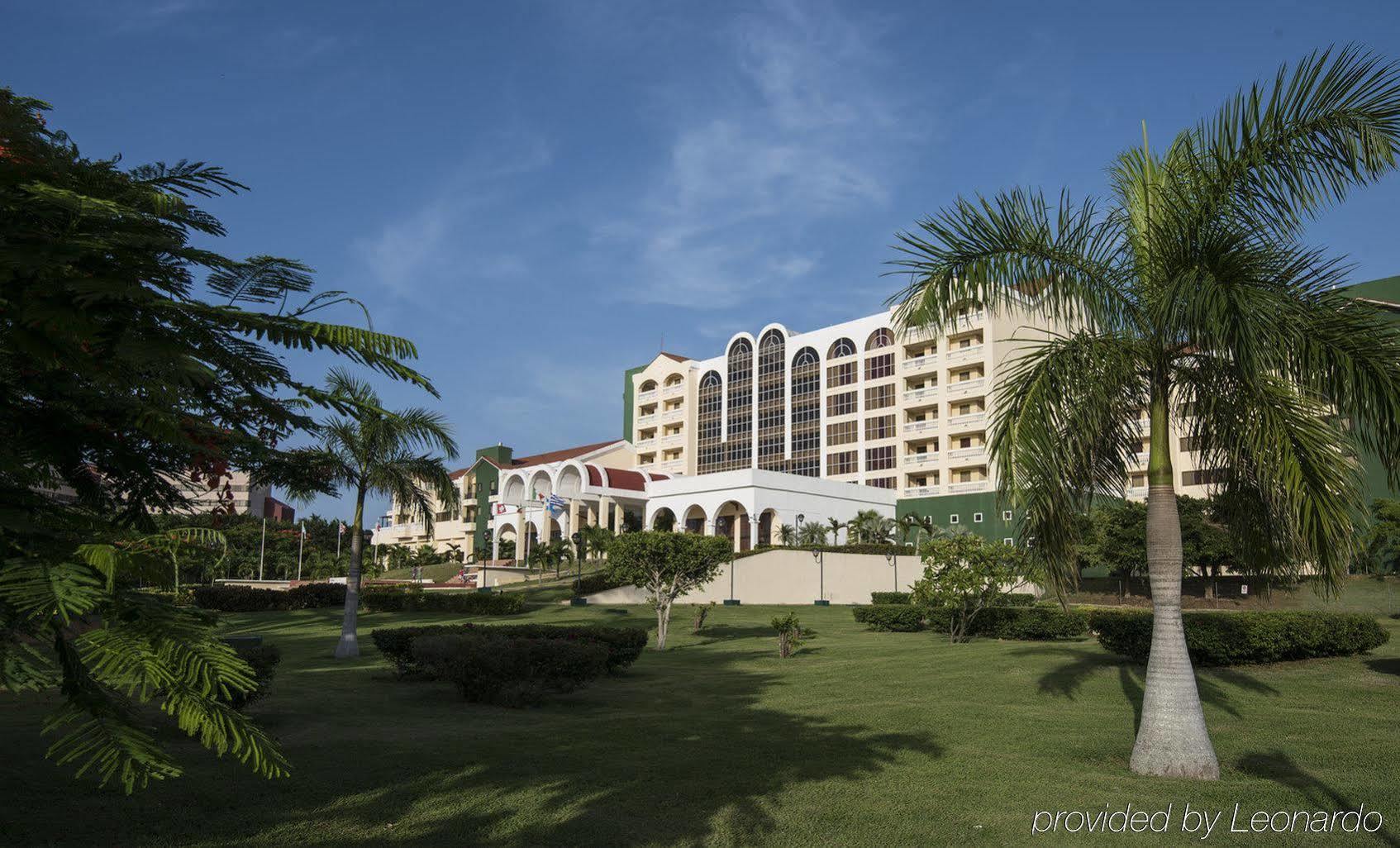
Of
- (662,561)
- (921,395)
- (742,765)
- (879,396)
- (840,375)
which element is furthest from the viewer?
(840,375)

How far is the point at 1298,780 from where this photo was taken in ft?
28.3

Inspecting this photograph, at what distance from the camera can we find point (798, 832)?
711cm

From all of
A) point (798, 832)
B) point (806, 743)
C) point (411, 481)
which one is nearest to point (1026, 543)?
point (806, 743)

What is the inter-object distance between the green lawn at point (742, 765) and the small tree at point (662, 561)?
7.27 m

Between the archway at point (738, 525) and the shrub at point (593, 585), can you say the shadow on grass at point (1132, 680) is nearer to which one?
the shrub at point (593, 585)

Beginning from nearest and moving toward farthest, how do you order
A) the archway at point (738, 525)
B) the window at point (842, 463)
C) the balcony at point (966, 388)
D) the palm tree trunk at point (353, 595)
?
the palm tree trunk at point (353, 595) < the balcony at point (966, 388) < the archway at point (738, 525) < the window at point (842, 463)

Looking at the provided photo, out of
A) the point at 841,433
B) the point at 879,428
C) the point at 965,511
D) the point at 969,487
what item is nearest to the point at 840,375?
the point at 841,433

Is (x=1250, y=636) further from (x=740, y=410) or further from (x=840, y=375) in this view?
(x=740, y=410)

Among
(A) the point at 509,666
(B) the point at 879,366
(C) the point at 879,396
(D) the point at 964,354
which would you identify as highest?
(B) the point at 879,366

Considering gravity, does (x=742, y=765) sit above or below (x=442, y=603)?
below

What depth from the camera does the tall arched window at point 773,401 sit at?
224ft

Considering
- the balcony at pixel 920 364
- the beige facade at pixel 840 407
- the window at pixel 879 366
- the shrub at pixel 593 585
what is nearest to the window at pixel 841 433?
the beige facade at pixel 840 407

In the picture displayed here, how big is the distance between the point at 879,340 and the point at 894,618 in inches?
1484

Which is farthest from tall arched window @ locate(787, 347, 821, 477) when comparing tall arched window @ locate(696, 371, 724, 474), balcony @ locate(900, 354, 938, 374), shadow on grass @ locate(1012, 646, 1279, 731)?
shadow on grass @ locate(1012, 646, 1279, 731)
